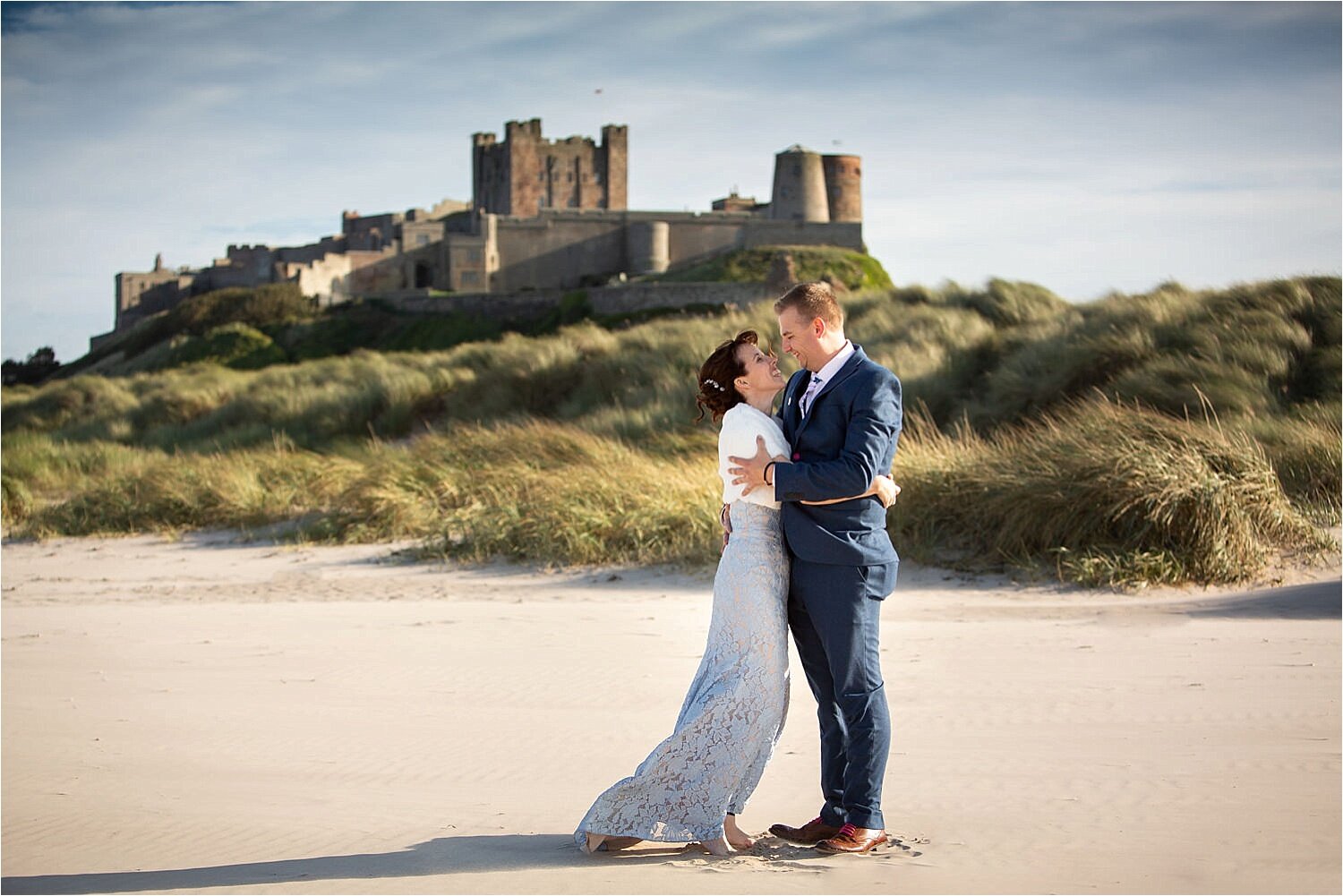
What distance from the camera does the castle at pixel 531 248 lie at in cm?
5941

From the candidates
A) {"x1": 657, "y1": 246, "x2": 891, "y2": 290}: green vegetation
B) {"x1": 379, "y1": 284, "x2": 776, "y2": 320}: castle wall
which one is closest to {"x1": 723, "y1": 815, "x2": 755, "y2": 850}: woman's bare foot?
{"x1": 379, "y1": 284, "x2": 776, "y2": 320}: castle wall

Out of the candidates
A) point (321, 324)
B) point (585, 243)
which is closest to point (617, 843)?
point (321, 324)

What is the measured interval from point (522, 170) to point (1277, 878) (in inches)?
2806

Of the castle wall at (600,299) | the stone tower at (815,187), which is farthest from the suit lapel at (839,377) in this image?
the stone tower at (815,187)

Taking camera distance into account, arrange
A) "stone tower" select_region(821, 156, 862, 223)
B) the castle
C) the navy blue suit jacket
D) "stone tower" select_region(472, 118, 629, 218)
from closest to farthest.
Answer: the navy blue suit jacket < the castle < "stone tower" select_region(821, 156, 862, 223) < "stone tower" select_region(472, 118, 629, 218)

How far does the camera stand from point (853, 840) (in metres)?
3.61

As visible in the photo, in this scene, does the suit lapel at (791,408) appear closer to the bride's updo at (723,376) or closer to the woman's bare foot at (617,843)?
the bride's updo at (723,376)

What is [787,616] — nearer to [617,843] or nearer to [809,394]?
[809,394]

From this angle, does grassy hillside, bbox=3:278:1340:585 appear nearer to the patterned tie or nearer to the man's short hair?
the patterned tie

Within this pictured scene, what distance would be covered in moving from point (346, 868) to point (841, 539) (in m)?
1.67

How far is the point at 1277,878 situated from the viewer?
334cm

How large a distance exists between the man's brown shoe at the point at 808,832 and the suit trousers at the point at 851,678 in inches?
0.8

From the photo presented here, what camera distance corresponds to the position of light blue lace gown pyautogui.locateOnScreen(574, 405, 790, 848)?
3.67 metres

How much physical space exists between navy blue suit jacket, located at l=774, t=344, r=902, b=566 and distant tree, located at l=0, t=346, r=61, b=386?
48861mm
